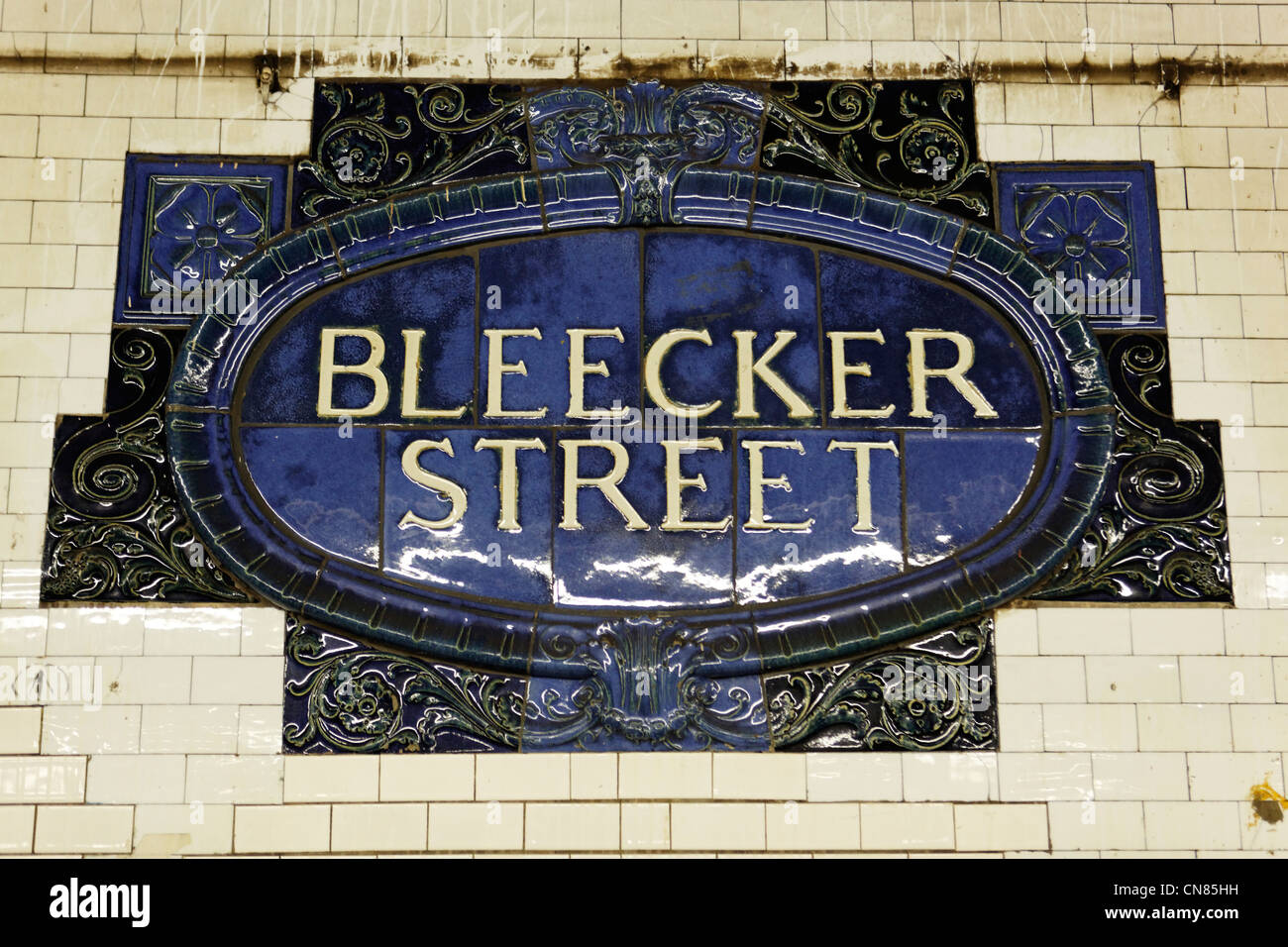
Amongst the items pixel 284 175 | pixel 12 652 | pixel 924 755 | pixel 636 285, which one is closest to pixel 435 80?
pixel 284 175

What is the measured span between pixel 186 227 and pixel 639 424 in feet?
6.73

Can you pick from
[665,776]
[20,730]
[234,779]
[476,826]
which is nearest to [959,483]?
[665,776]

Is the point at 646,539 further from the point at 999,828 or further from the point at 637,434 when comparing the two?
the point at 999,828

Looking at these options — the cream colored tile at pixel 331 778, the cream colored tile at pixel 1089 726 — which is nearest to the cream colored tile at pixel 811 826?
the cream colored tile at pixel 1089 726

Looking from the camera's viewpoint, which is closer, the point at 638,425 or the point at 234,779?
the point at 234,779

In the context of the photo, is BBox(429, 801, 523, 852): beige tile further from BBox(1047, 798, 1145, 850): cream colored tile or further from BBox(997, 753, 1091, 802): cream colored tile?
BBox(1047, 798, 1145, 850): cream colored tile

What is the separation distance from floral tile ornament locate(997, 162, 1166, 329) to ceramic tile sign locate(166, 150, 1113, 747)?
147 mm

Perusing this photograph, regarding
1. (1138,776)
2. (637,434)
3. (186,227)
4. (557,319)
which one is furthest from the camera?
(186,227)

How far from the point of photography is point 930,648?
6.49m

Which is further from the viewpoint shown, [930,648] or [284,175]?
[284,175]

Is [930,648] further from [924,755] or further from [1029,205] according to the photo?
[1029,205]

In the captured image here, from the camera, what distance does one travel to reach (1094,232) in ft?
23.0

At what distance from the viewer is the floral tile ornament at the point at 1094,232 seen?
22.7 ft
